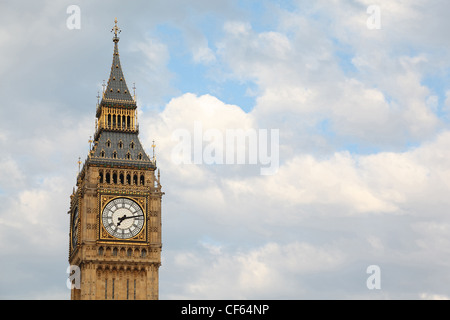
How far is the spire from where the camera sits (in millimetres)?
162750

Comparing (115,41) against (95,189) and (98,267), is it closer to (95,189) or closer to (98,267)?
(95,189)

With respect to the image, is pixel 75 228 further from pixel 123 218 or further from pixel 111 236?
pixel 123 218

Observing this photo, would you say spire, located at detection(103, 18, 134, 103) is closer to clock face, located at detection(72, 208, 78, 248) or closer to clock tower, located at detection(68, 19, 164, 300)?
clock tower, located at detection(68, 19, 164, 300)

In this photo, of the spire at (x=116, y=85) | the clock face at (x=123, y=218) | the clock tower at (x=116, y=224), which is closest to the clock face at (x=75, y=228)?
the clock tower at (x=116, y=224)

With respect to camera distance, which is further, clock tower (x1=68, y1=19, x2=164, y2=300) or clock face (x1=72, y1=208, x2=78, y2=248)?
clock face (x1=72, y1=208, x2=78, y2=248)

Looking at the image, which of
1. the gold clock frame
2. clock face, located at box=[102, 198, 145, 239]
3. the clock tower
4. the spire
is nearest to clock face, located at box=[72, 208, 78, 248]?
the clock tower

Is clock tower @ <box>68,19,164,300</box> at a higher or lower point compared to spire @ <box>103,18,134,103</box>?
lower

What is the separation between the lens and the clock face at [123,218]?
15200cm

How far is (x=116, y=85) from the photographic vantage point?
164375 mm

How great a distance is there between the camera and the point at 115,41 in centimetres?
16850

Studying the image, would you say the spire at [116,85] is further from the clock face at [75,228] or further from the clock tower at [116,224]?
the clock face at [75,228]
